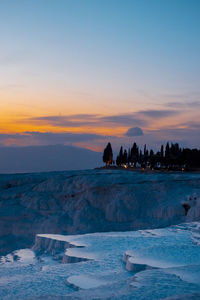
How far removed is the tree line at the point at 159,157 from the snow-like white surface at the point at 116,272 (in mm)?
51291

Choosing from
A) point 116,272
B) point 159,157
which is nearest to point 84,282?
point 116,272

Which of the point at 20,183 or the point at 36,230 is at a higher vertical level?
the point at 20,183

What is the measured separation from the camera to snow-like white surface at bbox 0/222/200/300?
905cm

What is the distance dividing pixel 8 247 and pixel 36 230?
11.0 feet

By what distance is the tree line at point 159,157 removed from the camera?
227 ft

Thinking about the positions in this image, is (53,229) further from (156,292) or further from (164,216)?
(156,292)

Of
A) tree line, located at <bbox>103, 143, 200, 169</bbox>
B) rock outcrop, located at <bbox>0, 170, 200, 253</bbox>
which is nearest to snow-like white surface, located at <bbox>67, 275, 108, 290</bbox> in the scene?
rock outcrop, located at <bbox>0, 170, 200, 253</bbox>

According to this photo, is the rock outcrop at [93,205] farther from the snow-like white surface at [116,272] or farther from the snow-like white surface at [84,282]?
the snow-like white surface at [84,282]

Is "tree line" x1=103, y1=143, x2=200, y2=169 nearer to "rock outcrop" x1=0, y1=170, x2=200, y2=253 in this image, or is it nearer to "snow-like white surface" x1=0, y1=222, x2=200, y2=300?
"rock outcrop" x1=0, y1=170, x2=200, y2=253

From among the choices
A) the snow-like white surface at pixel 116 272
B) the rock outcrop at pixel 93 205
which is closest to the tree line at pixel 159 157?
the rock outcrop at pixel 93 205

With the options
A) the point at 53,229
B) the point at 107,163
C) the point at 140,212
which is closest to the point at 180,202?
the point at 140,212

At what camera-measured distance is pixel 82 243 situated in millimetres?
16875

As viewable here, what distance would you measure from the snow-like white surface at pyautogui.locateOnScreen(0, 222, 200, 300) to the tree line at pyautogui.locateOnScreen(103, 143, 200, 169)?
168ft

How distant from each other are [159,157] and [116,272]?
199 feet
